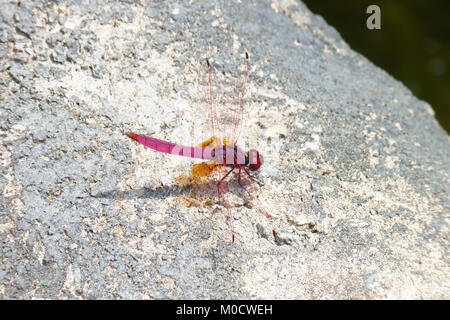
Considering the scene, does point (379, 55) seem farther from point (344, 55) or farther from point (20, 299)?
point (20, 299)

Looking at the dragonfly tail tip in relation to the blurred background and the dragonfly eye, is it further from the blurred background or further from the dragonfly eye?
the blurred background

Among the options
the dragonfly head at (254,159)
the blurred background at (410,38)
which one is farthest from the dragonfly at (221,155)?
the blurred background at (410,38)

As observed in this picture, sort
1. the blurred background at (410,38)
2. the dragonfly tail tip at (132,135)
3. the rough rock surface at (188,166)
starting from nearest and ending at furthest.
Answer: the rough rock surface at (188,166), the dragonfly tail tip at (132,135), the blurred background at (410,38)

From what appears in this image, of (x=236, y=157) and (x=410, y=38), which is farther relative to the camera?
(x=410, y=38)

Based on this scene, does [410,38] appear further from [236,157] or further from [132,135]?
[132,135]

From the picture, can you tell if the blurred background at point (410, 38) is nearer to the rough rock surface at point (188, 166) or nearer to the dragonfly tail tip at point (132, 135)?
the rough rock surface at point (188, 166)

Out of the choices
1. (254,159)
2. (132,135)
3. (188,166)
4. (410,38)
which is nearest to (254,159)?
(254,159)
